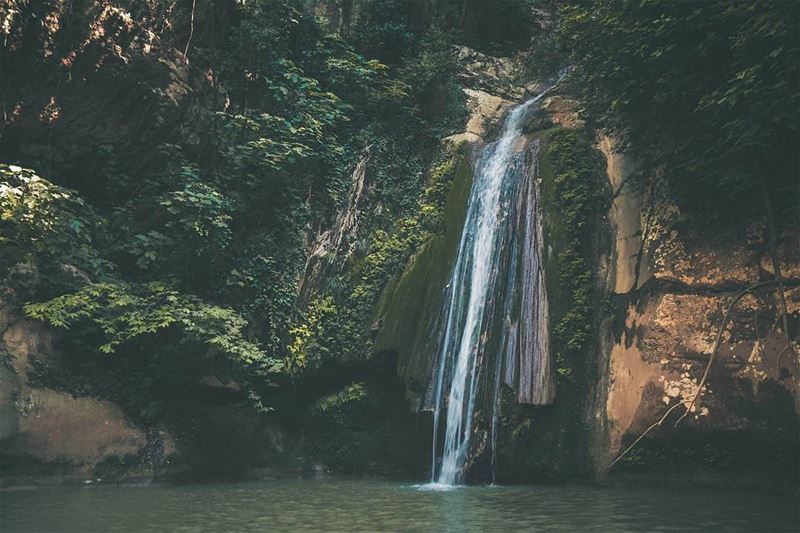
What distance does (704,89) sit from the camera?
9.10 metres

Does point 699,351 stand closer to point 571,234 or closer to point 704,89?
point 571,234

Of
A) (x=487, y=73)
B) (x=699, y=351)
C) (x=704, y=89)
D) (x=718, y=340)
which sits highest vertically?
(x=487, y=73)

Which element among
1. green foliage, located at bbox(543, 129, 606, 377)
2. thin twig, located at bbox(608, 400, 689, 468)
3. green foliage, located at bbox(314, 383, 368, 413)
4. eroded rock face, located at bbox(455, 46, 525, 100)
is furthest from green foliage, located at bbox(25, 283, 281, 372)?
eroded rock face, located at bbox(455, 46, 525, 100)

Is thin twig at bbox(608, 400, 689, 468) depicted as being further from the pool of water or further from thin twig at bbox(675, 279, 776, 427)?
the pool of water

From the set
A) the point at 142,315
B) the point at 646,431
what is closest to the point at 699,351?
the point at 646,431

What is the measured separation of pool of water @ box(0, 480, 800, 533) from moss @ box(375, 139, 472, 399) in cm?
230

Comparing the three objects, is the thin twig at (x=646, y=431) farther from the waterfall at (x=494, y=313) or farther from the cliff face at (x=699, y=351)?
the waterfall at (x=494, y=313)

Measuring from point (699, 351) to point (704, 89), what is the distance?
3523 millimetres

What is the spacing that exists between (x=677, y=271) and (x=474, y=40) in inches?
428

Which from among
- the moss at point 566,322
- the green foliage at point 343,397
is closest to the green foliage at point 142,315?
the green foliage at point 343,397

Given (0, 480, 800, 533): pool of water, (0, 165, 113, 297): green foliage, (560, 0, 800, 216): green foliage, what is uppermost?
(560, 0, 800, 216): green foliage

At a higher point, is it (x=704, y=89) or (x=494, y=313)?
(x=704, y=89)

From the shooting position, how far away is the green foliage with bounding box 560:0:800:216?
790cm

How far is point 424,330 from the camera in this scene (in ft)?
38.0
